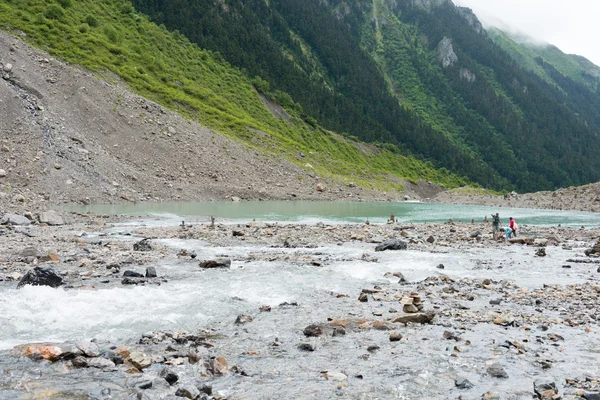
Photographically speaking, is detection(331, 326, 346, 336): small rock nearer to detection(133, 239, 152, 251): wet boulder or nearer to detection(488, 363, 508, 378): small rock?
detection(488, 363, 508, 378): small rock

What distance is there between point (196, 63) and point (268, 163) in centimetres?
6193

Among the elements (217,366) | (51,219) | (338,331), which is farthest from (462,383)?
(51,219)

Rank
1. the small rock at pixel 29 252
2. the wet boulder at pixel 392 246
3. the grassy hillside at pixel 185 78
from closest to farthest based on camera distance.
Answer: the small rock at pixel 29 252 < the wet boulder at pixel 392 246 < the grassy hillside at pixel 185 78

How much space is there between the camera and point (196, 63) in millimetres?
136750

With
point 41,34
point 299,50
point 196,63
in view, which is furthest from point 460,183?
point 41,34

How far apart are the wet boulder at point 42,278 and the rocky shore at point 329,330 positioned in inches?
1.7

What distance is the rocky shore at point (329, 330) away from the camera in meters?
9.35

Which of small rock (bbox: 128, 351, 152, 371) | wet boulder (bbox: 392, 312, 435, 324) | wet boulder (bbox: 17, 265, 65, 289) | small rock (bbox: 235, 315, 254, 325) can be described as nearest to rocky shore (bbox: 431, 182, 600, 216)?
wet boulder (bbox: 392, 312, 435, 324)

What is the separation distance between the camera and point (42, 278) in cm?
1565

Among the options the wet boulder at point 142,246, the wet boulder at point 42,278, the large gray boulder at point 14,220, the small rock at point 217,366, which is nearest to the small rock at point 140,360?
the small rock at point 217,366

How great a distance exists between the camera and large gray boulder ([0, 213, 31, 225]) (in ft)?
107

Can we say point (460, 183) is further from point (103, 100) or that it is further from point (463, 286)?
point (463, 286)

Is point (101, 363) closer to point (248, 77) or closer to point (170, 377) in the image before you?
point (170, 377)

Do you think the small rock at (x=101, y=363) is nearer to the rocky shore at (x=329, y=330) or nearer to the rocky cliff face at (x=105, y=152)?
the rocky shore at (x=329, y=330)
